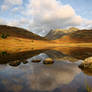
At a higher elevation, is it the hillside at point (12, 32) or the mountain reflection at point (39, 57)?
the hillside at point (12, 32)

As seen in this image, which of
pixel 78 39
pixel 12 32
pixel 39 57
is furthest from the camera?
pixel 78 39

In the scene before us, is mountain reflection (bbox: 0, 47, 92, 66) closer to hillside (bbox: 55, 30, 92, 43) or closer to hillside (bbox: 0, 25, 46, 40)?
hillside (bbox: 0, 25, 46, 40)

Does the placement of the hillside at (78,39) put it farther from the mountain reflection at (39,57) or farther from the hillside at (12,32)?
the mountain reflection at (39,57)

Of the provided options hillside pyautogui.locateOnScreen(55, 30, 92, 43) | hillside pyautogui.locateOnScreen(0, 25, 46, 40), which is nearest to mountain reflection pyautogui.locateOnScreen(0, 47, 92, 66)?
hillside pyautogui.locateOnScreen(0, 25, 46, 40)

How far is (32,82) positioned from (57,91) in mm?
2567

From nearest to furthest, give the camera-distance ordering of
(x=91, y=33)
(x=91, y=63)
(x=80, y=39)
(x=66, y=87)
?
1. (x=66, y=87)
2. (x=91, y=63)
3. (x=80, y=39)
4. (x=91, y=33)

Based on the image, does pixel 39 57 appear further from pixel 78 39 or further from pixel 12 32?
pixel 78 39

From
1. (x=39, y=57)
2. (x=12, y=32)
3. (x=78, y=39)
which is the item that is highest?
(x=12, y=32)

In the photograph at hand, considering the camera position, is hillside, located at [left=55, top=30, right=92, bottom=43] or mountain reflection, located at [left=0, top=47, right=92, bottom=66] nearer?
Answer: mountain reflection, located at [left=0, top=47, right=92, bottom=66]

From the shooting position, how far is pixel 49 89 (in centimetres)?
728

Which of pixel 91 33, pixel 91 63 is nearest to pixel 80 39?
pixel 91 33

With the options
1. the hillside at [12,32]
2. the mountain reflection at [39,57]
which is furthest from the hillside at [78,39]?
the mountain reflection at [39,57]

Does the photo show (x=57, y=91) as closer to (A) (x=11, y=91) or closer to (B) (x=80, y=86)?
(B) (x=80, y=86)

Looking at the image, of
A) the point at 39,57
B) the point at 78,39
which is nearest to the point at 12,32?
the point at 78,39
